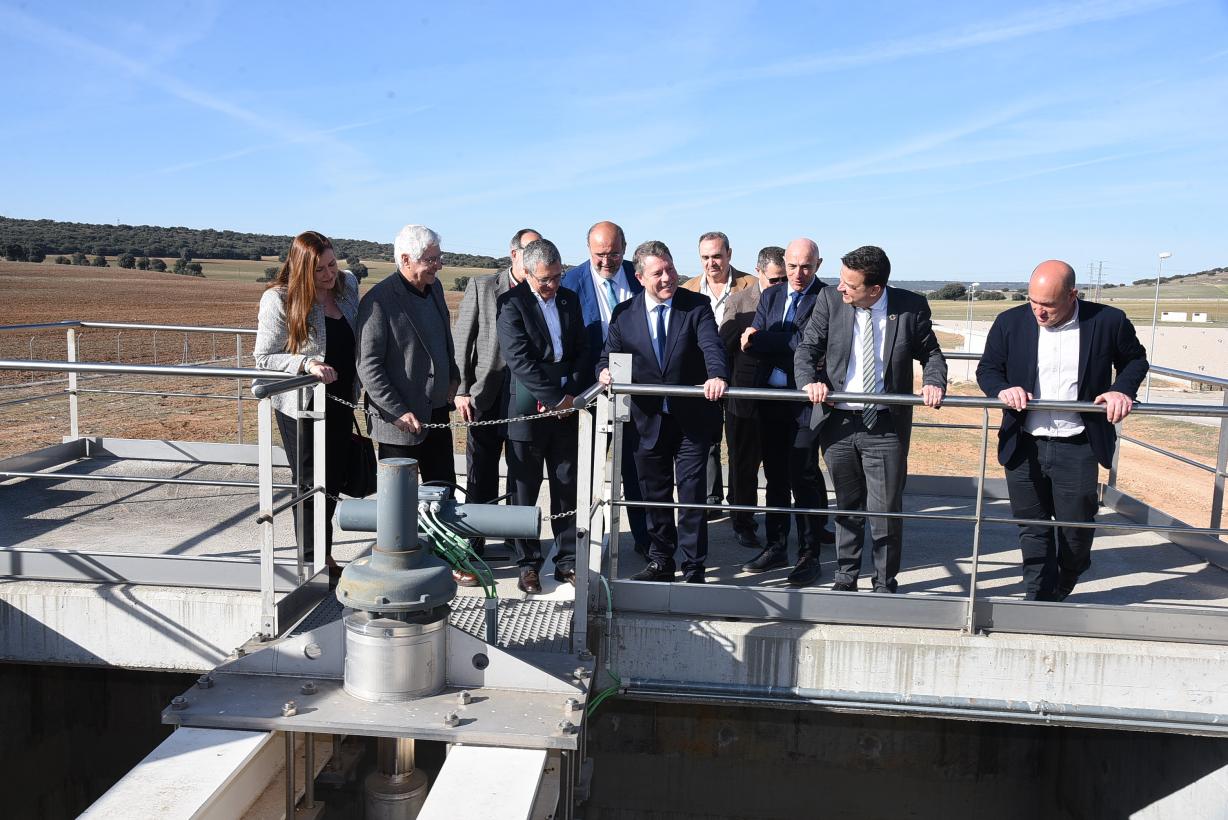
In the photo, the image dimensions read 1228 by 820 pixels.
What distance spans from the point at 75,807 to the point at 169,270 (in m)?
83.4

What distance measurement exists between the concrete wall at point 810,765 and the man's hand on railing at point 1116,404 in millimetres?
2230

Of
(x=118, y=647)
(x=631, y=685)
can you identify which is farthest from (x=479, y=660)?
(x=118, y=647)

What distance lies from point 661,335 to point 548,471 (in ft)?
3.10

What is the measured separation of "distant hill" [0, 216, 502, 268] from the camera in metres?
88.0

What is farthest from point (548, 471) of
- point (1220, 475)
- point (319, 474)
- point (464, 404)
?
point (1220, 475)

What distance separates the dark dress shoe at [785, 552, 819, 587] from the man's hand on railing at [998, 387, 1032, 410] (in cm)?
144

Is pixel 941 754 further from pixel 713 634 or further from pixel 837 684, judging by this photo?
pixel 713 634

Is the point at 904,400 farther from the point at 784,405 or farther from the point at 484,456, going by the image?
the point at 484,456

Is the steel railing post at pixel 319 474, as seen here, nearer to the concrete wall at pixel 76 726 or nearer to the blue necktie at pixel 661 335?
the concrete wall at pixel 76 726

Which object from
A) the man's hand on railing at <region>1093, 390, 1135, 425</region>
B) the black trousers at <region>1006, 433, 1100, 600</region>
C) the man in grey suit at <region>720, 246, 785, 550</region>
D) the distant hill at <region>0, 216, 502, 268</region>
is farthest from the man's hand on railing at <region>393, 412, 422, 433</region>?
the distant hill at <region>0, 216, 502, 268</region>

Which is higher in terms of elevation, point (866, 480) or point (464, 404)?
point (464, 404)

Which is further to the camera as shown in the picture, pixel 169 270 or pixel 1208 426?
pixel 169 270

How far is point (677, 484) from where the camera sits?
5383mm

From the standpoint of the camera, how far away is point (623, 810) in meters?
5.89
